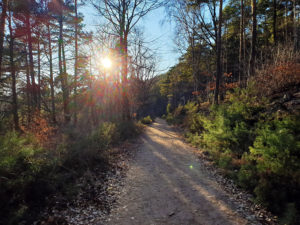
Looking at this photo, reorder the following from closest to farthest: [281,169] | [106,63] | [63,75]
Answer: [281,169] < [63,75] < [106,63]

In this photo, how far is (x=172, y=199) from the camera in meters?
3.78

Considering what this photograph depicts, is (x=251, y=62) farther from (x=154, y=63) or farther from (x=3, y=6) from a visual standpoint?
(x=154, y=63)

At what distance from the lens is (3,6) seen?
24.0 ft

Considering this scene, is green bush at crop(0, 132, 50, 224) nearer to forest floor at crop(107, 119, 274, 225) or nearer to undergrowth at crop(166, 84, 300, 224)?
forest floor at crop(107, 119, 274, 225)

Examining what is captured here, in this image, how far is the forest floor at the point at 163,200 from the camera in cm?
307

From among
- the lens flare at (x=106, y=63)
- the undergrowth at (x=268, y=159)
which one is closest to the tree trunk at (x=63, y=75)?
the lens flare at (x=106, y=63)

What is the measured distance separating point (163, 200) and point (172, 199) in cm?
23

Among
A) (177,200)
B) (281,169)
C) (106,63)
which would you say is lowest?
(177,200)

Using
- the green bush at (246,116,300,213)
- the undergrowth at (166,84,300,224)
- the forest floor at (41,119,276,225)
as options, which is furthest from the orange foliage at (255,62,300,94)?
the forest floor at (41,119,276,225)

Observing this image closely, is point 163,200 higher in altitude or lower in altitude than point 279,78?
lower

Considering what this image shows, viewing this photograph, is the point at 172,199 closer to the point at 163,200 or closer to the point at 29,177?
the point at 163,200

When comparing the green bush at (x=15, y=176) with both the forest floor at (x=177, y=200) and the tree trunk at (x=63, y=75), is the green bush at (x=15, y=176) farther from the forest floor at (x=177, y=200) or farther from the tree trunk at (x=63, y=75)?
the tree trunk at (x=63, y=75)

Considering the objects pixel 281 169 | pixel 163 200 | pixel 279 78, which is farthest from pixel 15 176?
pixel 279 78

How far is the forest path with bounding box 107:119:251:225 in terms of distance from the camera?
10.2 feet
